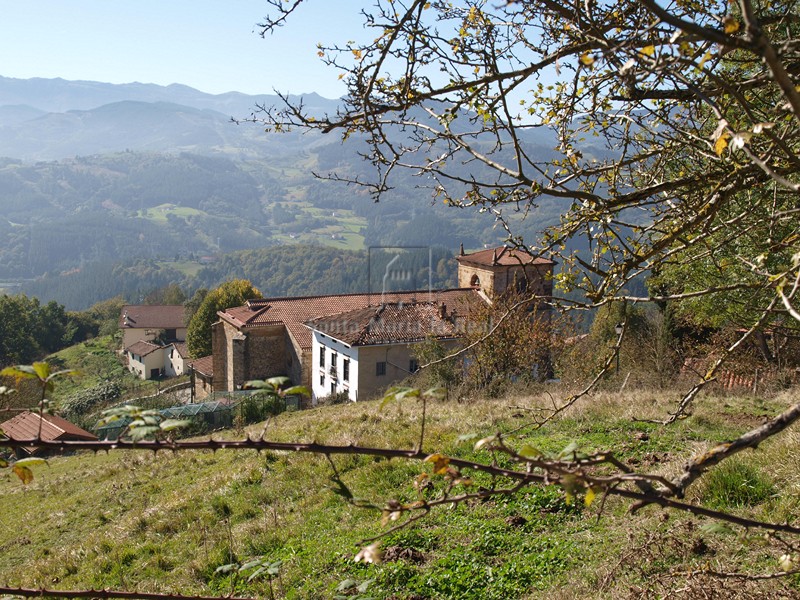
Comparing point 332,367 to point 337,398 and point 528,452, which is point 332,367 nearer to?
point 337,398

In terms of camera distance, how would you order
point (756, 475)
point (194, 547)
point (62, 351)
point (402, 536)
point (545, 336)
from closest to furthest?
point (756, 475)
point (402, 536)
point (194, 547)
point (545, 336)
point (62, 351)

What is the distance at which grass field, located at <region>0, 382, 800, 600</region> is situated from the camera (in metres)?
4.36

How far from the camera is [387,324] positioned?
33.4 metres

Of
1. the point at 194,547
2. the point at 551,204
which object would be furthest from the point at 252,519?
the point at 551,204

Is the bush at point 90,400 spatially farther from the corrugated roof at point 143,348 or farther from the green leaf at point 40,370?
the green leaf at point 40,370

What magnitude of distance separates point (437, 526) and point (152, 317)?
75.9 meters

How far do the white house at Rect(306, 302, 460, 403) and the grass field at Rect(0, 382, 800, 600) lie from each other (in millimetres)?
19527

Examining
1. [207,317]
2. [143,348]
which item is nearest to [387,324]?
[207,317]

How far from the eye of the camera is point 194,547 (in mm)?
7008

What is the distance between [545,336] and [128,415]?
22040 mm

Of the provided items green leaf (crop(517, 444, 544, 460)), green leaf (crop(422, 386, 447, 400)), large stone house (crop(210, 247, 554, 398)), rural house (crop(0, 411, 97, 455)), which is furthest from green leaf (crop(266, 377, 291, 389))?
large stone house (crop(210, 247, 554, 398))

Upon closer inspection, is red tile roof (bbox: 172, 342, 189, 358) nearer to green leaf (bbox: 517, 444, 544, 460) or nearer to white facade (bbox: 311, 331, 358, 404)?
white facade (bbox: 311, 331, 358, 404)

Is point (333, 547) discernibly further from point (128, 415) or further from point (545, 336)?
point (545, 336)

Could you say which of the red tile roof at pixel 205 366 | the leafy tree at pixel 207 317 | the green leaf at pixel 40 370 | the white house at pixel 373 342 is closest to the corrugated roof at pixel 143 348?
the leafy tree at pixel 207 317
